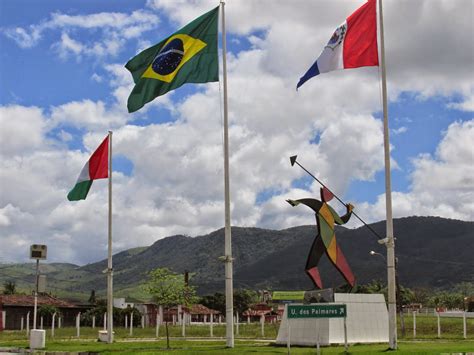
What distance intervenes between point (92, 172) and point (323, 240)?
44.8 feet

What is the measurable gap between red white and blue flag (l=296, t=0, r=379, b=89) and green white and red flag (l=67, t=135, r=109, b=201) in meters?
17.6

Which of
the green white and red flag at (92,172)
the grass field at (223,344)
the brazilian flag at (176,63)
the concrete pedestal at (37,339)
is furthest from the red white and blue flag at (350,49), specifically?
the concrete pedestal at (37,339)

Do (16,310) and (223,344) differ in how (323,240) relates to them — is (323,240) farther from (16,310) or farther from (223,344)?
(16,310)

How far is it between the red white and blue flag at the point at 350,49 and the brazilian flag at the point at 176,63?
4782 millimetres

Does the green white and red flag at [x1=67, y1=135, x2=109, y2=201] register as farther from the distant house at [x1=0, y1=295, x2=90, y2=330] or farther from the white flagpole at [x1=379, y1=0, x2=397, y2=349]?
the distant house at [x1=0, y1=295, x2=90, y2=330]

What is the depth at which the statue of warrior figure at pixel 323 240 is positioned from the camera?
35.6 m

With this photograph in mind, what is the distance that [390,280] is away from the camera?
26875 mm

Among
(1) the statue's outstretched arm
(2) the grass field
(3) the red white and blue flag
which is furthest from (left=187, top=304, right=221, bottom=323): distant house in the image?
(3) the red white and blue flag

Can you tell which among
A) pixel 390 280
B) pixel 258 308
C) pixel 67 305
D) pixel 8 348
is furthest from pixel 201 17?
pixel 258 308

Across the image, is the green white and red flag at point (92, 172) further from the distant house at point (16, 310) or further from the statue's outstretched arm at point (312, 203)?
the distant house at point (16, 310)

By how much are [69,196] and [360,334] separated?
17.1 metres

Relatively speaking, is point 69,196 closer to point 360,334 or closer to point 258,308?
point 360,334

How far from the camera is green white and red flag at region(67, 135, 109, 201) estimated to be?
40094 millimetres

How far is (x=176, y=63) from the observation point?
96.2 feet
